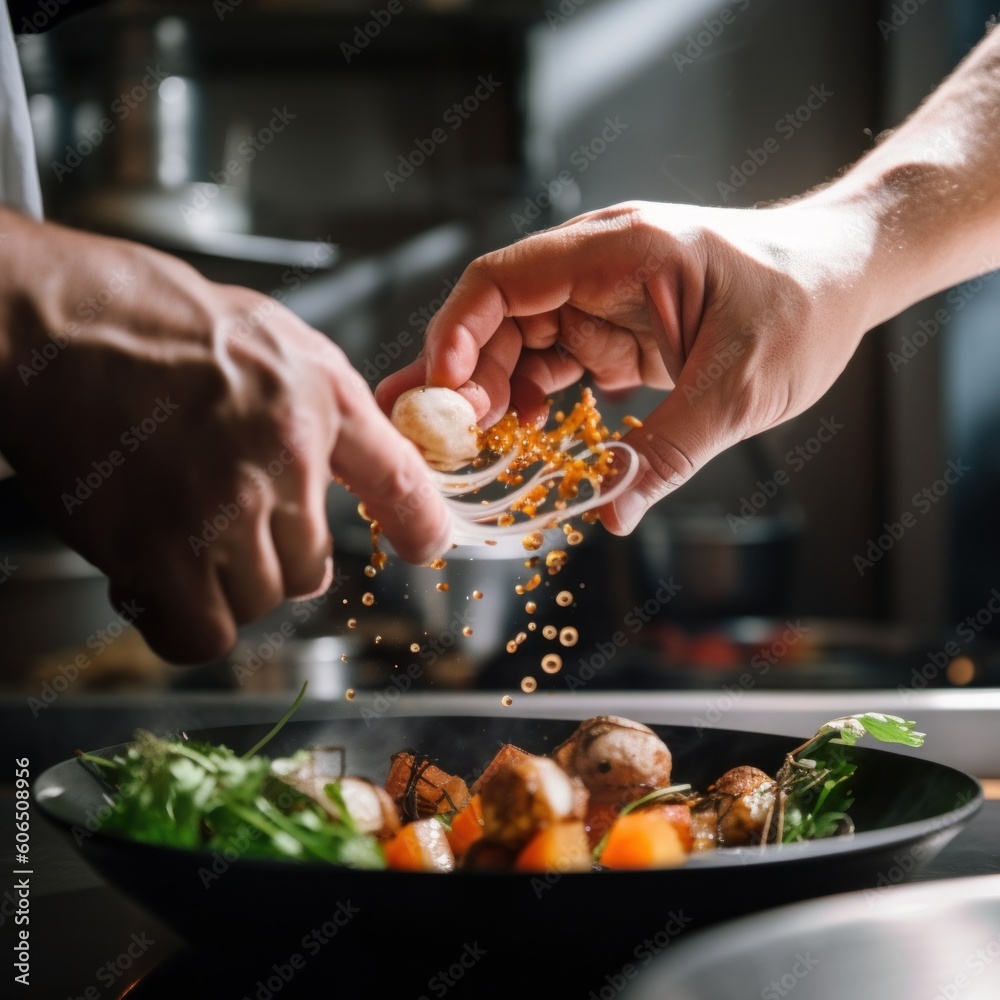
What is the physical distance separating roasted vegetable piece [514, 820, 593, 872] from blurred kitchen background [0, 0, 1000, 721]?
183 centimetres

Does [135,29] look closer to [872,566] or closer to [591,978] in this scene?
[872,566]

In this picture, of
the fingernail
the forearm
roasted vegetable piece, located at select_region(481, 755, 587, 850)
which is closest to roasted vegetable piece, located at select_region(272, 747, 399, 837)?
roasted vegetable piece, located at select_region(481, 755, 587, 850)

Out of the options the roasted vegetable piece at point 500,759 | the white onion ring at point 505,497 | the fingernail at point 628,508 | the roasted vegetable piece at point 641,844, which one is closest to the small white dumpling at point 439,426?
the white onion ring at point 505,497

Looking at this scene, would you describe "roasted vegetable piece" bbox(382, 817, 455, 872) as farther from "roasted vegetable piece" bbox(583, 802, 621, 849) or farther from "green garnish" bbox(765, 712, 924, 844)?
"green garnish" bbox(765, 712, 924, 844)

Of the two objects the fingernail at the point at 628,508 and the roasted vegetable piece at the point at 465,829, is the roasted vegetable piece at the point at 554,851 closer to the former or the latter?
the roasted vegetable piece at the point at 465,829

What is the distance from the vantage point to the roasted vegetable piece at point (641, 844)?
615 millimetres

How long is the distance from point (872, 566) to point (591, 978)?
110 inches

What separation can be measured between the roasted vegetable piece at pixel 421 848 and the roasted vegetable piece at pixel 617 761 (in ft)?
0.40

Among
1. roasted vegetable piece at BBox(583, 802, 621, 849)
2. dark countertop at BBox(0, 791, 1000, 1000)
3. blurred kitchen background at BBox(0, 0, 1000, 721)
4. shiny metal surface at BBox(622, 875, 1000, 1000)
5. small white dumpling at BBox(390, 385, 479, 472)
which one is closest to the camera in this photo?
shiny metal surface at BBox(622, 875, 1000, 1000)

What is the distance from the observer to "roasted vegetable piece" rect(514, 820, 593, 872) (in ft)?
1.90

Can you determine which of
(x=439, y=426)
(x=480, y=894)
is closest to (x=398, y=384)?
(x=439, y=426)

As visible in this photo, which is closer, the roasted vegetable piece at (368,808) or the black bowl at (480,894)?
the black bowl at (480,894)

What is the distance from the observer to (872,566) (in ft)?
10.3

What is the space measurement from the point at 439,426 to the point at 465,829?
0.32 metres
